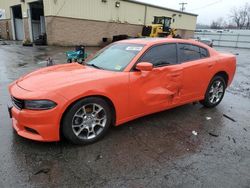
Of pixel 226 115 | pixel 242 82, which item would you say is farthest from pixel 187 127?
pixel 242 82

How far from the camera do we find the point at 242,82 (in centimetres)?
856

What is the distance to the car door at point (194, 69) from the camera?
14.7ft

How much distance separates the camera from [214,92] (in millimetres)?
5223

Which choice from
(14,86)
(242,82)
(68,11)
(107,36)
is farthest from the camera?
(107,36)

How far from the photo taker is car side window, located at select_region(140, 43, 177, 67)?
4.01 meters

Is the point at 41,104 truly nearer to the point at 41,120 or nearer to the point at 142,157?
the point at 41,120

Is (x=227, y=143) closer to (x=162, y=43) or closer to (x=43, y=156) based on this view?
(x=162, y=43)

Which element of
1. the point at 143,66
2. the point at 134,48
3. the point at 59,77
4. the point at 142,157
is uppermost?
the point at 134,48

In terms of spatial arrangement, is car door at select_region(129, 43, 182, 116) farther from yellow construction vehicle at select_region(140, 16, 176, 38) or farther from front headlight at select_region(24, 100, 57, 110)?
yellow construction vehicle at select_region(140, 16, 176, 38)

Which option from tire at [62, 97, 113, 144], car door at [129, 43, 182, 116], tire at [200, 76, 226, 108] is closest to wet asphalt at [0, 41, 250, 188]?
tire at [62, 97, 113, 144]

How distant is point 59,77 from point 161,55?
6.24 ft

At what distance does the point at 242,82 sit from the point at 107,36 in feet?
65.9

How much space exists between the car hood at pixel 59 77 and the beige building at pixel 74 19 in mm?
19583

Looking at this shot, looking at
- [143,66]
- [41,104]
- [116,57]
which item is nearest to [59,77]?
[41,104]
